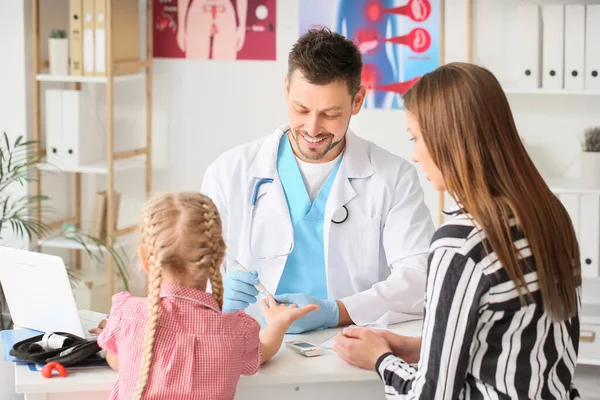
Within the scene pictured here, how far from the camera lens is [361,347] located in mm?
1810

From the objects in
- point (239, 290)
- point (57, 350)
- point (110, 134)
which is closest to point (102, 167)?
point (110, 134)

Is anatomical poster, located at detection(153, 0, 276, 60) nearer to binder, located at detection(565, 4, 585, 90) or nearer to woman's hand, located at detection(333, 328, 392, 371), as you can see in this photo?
binder, located at detection(565, 4, 585, 90)

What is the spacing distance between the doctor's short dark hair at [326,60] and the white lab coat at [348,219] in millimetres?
213

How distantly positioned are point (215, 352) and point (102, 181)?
3119 mm

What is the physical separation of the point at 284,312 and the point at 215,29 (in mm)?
2606

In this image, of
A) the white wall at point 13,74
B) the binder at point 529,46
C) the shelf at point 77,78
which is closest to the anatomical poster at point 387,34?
the binder at point 529,46

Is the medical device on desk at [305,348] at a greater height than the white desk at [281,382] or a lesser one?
greater

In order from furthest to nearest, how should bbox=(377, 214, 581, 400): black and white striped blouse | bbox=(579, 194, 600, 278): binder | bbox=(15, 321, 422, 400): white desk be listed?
bbox=(579, 194, 600, 278): binder → bbox=(15, 321, 422, 400): white desk → bbox=(377, 214, 581, 400): black and white striped blouse

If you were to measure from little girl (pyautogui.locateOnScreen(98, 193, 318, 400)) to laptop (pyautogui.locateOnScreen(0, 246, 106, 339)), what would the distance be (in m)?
0.25

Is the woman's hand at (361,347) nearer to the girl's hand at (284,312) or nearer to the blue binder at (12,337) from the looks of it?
the girl's hand at (284,312)

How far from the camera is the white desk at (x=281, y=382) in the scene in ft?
5.64

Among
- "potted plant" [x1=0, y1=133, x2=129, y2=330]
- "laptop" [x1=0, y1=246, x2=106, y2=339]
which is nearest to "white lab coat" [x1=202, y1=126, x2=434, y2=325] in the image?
"laptop" [x1=0, y1=246, x2=106, y2=339]

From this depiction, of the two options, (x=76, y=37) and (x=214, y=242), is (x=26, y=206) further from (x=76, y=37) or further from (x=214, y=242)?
(x=214, y=242)

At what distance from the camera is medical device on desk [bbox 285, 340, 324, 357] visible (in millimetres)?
1888
